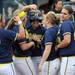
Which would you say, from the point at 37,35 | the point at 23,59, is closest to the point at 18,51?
the point at 23,59

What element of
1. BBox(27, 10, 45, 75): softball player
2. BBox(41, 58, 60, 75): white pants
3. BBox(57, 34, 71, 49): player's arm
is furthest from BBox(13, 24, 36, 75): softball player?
BBox(57, 34, 71, 49): player's arm

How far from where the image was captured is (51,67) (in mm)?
6676

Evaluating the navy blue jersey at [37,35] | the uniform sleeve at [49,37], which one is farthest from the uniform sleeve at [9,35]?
the navy blue jersey at [37,35]

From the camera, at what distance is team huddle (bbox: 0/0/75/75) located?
619 cm

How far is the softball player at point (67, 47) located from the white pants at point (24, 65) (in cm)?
62

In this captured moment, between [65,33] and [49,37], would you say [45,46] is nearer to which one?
[49,37]

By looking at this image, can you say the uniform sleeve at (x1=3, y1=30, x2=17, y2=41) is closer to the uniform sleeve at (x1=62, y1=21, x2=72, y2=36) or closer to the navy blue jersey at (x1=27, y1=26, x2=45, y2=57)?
the uniform sleeve at (x1=62, y1=21, x2=72, y2=36)

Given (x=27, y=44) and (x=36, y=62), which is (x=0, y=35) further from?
(x=36, y=62)

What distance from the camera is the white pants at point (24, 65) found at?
6969 mm

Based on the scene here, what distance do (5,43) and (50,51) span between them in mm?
910


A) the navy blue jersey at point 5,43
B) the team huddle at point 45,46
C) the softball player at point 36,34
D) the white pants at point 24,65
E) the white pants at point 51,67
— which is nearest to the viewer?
the navy blue jersey at point 5,43

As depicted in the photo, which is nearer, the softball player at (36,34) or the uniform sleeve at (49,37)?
the uniform sleeve at (49,37)

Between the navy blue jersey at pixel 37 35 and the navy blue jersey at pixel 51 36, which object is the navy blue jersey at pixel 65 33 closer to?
the navy blue jersey at pixel 51 36

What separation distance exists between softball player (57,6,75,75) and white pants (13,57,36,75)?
0.62 m
